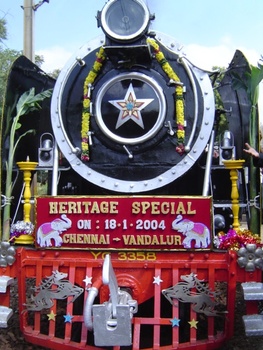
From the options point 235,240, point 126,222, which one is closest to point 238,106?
point 235,240

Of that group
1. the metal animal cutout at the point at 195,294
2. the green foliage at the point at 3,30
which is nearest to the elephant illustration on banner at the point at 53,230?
the metal animal cutout at the point at 195,294

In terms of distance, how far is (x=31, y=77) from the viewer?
16.0 feet

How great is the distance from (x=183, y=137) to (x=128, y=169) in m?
0.51

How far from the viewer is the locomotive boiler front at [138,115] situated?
12.6 feet

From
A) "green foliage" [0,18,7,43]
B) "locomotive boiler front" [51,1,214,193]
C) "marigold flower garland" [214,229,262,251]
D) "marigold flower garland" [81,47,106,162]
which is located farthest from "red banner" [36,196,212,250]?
"green foliage" [0,18,7,43]

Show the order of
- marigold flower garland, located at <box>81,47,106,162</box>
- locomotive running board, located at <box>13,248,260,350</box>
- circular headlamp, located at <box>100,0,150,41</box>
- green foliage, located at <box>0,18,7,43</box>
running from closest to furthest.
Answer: locomotive running board, located at <box>13,248,260,350</box>, circular headlamp, located at <box>100,0,150,41</box>, marigold flower garland, located at <box>81,47,106,162</box>, green foliage, located at <box>0,18,7,43</box>

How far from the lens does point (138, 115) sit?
388 cm

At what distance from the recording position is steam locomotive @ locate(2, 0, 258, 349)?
10.6 ft

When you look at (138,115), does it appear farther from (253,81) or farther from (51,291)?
(51,291)

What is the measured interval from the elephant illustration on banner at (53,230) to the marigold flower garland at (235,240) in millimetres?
1066

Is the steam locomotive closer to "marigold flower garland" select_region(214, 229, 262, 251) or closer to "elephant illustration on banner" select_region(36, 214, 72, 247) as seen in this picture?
"elephant illustration on banner" select_region(36, 214, 72, 247)

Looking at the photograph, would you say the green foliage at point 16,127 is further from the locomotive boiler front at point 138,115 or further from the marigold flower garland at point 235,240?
the marigold flower garland at point 235,240

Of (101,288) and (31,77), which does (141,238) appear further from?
(31,77)

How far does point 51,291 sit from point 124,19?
210 centimetres
